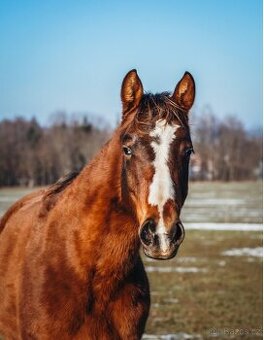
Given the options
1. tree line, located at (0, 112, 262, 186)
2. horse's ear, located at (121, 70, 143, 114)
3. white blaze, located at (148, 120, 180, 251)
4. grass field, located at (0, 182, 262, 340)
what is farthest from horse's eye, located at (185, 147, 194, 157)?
tree line, located at (0, 112, 262, 186)

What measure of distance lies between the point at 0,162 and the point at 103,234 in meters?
20.3

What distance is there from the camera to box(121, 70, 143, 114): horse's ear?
3.20 meters

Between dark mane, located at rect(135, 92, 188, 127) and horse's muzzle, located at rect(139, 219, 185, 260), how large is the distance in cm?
63

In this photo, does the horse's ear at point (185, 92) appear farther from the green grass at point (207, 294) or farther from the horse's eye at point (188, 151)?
the green grass at point (207, 294)

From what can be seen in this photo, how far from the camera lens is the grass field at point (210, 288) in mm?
8178

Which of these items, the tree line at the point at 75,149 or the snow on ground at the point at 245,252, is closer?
the snow on ground at the point at 245,252

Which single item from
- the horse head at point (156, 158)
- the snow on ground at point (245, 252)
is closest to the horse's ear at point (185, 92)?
the horse head at point (156, 158)

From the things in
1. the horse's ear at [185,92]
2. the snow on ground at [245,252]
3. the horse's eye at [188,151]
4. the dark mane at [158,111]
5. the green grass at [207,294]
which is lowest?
the snow on ground at [245,252]

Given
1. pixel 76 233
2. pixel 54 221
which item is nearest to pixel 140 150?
pixel 76 233

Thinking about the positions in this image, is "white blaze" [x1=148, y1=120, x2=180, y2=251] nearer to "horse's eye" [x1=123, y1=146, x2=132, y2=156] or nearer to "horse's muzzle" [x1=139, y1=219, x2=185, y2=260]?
"horse's muzzle" [x1=139, y1=219, x2=185, y2=260]

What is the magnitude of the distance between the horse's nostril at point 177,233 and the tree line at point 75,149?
9.49 metres

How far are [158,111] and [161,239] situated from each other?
0.79 m

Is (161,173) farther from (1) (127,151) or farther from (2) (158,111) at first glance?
(2) (158,111)

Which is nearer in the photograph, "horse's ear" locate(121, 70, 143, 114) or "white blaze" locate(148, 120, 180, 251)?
"white blaze" locate(148, 120, 180, 251)
